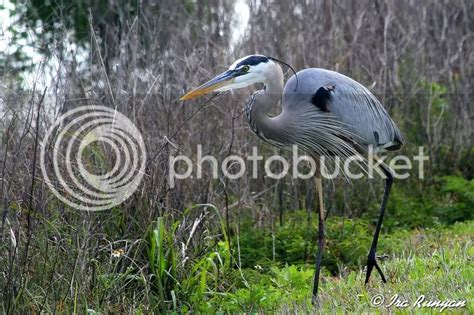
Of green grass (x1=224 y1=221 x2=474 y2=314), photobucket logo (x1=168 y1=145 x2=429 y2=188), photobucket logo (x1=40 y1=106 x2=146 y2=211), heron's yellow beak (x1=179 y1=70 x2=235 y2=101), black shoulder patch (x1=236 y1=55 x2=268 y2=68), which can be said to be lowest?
green grass (x1=224 y1=221 x2=474 y2=314)

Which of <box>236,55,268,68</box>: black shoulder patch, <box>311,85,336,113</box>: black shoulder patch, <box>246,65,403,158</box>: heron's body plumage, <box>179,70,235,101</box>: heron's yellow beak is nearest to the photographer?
<box>179,70,235,101</box>: heron's yellow beak

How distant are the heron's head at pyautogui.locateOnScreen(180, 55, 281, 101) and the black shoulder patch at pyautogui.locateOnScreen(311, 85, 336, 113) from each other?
44 centimetres

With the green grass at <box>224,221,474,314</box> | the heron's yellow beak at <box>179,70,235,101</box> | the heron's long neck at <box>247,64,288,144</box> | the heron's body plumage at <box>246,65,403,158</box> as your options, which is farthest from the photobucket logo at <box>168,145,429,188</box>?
the green grass at <box>224,221,474,314</box>

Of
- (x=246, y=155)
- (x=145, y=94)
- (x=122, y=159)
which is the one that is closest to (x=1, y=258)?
(x=122, y=159)

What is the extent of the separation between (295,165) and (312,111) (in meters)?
1.85

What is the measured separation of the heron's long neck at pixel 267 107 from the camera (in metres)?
6.61

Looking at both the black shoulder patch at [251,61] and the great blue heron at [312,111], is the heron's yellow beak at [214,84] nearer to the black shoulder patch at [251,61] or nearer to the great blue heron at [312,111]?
the great blue heron at [312,111]

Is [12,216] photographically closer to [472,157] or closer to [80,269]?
[80,269]

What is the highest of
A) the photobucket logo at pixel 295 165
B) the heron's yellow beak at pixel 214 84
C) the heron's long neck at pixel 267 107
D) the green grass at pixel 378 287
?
the heron's yellow beak at pixel 214 84

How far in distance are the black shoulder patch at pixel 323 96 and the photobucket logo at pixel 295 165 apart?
1.34ft

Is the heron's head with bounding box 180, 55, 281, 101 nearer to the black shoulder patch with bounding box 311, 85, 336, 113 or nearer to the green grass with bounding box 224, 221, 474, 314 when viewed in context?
the black shoulder patch with bounding box 311, 85, 336, 113

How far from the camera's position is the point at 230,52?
31.4 feet

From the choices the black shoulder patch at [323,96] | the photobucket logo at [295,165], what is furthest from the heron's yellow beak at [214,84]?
the black shoulder patch at [323,96]

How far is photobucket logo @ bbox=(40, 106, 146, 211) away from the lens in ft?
19.3
